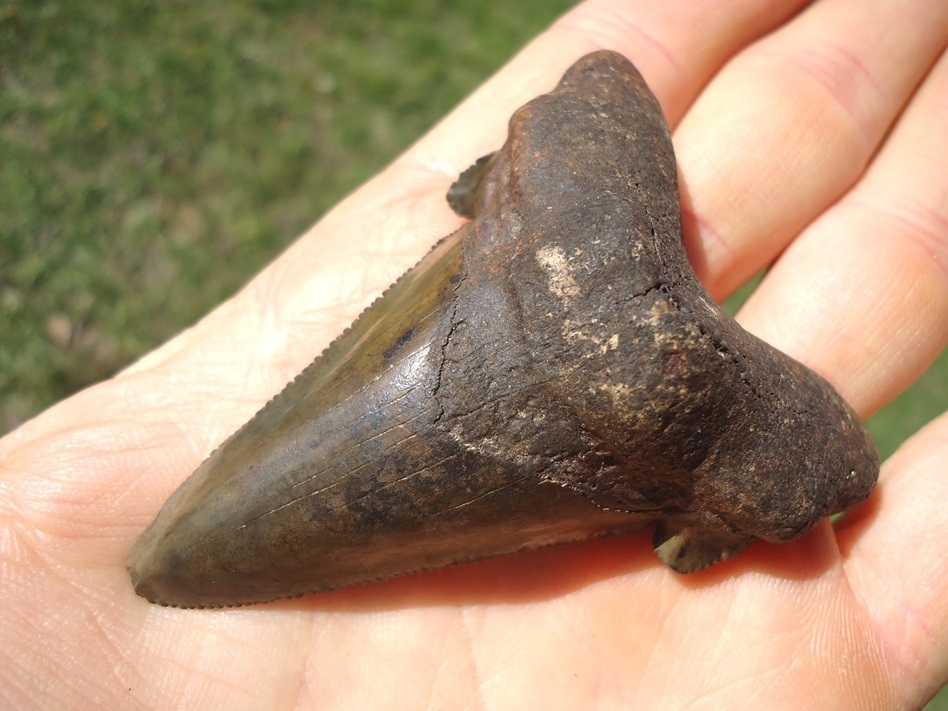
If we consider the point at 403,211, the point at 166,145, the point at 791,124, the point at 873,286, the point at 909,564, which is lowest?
the point at 166,145

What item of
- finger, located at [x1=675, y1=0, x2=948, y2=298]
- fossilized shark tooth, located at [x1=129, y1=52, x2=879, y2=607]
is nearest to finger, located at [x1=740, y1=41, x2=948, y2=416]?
finger, located at [x1=675, y1=0, x2=948, y2=298]

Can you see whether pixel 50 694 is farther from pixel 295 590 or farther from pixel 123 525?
pixel 295 590

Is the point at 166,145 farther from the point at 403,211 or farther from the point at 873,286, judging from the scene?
the point at 873,286

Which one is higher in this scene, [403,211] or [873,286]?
[873,286]

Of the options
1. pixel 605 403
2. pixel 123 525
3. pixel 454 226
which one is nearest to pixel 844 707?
pixel 605 403

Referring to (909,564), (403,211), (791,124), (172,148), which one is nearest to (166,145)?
(172,148)
